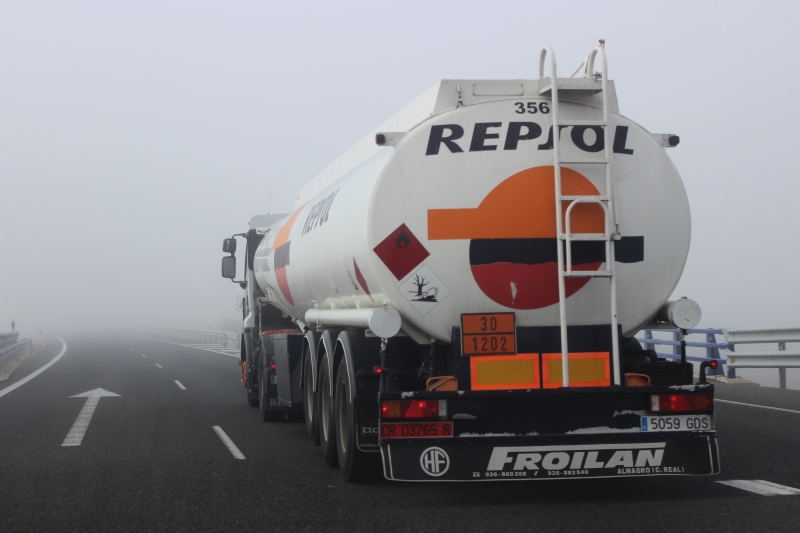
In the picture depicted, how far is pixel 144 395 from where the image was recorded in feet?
56.8

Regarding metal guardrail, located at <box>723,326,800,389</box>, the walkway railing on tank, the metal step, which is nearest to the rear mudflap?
the metal step

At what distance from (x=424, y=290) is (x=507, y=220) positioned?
833 mm

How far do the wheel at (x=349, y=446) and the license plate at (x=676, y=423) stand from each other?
7.85ft

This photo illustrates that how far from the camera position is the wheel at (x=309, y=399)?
10.2m

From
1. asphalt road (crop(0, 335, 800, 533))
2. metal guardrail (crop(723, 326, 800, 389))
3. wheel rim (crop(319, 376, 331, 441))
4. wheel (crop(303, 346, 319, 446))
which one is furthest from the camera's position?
metal guardrail (crop(723, 326, 800, 389))

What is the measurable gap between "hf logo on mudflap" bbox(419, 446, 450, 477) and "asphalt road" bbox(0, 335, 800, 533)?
1.09 ft

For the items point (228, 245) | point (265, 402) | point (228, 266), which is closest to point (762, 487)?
point (265, 402)

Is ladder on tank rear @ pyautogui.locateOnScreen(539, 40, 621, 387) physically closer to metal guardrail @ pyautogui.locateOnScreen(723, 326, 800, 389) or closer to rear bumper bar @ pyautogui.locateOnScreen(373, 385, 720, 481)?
rear bumper bar @ pyautogui.locateOnScreen(373, 385, 720, 481)

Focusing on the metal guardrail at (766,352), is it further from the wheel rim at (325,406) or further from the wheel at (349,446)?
the wheel at (349,446)

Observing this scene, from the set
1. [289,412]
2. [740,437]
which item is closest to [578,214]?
[740,437]

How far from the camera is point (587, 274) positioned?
670cm

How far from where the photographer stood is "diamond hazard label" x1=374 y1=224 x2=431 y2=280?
6871mm

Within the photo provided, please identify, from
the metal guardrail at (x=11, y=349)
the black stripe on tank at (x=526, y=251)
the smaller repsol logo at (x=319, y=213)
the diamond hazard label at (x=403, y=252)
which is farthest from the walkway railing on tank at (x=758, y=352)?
the metal guardrail at (x=11, y=349)

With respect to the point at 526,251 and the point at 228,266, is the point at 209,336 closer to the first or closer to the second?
the point at 228,266
